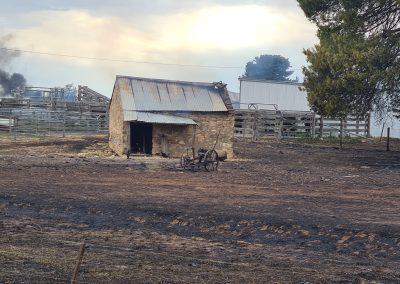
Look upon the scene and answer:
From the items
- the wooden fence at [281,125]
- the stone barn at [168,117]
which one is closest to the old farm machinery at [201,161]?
the stone barn at [168,117]

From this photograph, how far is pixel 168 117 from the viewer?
102 ft

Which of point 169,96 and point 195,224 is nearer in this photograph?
point 195,224

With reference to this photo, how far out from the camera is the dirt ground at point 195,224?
29.6 feet

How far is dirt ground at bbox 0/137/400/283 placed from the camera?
9.01m

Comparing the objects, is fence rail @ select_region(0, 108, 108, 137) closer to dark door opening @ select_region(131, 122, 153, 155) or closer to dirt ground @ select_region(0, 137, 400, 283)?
dark door opening @ select_region(131, 122, 153, 155)

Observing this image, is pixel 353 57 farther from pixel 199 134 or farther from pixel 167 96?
pixel 167 96

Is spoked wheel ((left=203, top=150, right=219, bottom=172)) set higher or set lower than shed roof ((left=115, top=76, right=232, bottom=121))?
lower

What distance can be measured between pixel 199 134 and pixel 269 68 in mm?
74720

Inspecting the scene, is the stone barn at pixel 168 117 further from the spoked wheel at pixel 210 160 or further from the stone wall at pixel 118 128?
the spoked wheel at pixel 210 160

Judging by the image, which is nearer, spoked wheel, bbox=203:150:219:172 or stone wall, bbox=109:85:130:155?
spoked wheel, bbox=203:150:219:172

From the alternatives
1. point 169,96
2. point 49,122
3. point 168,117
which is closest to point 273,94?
point 49,122

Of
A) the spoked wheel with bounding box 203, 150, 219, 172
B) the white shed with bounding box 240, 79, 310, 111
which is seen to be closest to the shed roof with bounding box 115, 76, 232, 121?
the spoked wheel with bounding box 203, 150, 219, 172

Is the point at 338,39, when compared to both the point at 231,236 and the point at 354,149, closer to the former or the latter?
the point at 354,149

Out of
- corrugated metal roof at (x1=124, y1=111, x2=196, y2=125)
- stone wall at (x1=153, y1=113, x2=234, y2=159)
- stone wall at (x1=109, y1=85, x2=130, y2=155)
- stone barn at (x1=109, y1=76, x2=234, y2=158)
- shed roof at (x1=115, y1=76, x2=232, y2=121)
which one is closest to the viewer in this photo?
corrugated metal roof at (x1=124, y1=111, x2=196, y2=125)
